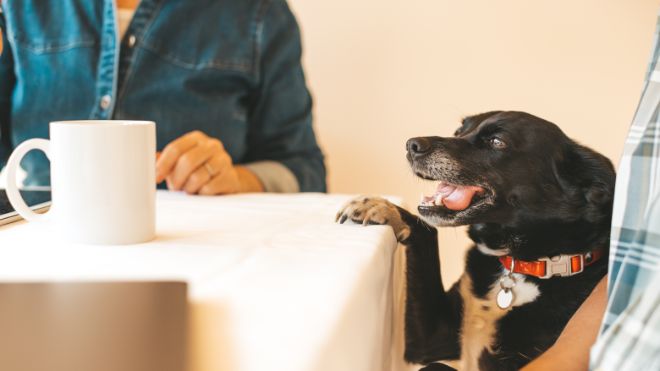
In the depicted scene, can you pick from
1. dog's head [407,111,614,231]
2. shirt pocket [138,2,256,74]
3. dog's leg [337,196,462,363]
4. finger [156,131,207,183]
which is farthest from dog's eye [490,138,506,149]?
shirt pocket [138,2,256,74]

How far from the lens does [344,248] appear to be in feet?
1.96

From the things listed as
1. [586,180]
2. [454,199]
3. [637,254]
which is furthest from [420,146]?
[637,254]

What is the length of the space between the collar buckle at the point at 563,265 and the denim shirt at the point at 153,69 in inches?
23.2

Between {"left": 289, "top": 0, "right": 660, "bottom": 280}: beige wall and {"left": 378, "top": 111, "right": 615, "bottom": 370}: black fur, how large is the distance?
0.05 m

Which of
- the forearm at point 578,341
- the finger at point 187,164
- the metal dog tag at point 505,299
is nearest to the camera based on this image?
the forearm at point 578,341

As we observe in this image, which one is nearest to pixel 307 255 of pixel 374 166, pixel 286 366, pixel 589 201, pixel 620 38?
pixel 286 366

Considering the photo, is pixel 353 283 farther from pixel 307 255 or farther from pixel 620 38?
pixel 620 38

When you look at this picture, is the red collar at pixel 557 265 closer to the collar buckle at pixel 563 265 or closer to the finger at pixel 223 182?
the collar buckle at pixel 563 265

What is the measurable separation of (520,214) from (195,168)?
50 cm

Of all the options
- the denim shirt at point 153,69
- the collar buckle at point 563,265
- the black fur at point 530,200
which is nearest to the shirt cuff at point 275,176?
the denim shirt at point 153,69

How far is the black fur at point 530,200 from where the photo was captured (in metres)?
A: 0.69

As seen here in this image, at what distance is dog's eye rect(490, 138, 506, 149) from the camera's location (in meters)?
0.72

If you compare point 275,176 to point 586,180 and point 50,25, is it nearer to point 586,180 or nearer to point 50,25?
point 50,25

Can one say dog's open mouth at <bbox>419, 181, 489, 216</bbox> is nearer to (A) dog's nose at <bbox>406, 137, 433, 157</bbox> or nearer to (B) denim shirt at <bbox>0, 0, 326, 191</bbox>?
(A) dog's nose at <bbox>406, 137, 433, 157</bbox>
